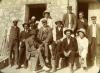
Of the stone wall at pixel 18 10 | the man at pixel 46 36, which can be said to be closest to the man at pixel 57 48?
the man at pixel 46 36

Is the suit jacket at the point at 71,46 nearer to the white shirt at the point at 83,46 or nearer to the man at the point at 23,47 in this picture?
the white shirt at the point at 83,46

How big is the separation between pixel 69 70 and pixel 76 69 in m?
0.22

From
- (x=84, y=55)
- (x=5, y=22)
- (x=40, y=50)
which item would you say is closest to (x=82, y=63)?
(x=84, y=55)

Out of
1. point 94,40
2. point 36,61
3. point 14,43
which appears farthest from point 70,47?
point 14,43

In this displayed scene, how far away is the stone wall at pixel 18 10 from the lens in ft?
53.9

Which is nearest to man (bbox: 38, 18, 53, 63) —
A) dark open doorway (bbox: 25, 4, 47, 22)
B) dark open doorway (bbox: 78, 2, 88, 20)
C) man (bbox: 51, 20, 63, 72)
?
man (bbox: 51, 20, 63, 72)

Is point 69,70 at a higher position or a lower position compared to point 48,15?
lower

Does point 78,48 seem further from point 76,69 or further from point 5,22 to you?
point 5,22

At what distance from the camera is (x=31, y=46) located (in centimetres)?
1465

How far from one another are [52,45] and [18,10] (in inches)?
113

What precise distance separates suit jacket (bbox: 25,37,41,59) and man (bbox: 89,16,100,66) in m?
1.59

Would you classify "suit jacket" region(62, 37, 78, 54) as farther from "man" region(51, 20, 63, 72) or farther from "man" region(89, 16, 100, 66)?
"man" region(89, 16, 100, 66)

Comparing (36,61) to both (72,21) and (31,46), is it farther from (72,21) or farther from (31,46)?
(72,21)

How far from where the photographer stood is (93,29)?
15.4 meters
